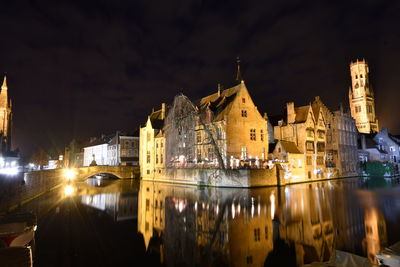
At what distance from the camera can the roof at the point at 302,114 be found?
166 feet

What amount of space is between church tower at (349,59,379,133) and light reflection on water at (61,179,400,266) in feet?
280

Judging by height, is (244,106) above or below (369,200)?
above

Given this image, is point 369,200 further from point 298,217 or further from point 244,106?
point 244,106

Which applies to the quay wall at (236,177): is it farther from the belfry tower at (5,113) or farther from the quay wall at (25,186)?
the belfry tower at (5,113)

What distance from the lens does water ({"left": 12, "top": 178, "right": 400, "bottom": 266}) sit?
37.6 feet

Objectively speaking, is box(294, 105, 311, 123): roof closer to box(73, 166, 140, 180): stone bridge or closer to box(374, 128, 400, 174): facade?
box(374, 128, 400, 174): facade

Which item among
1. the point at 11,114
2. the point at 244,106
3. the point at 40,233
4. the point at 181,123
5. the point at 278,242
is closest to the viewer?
the point at 278,242

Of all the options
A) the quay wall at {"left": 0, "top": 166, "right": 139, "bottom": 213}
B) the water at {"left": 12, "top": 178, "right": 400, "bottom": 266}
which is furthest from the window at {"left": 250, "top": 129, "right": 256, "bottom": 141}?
the quay wall at {"left": 0, "top": 166, "right": 139, "bottom": 213}

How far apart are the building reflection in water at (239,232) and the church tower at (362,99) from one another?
8968 centimetres

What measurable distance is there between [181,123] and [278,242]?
38641 mm

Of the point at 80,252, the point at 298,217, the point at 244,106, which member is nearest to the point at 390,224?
the point at 298,217

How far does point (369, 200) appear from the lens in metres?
25.4

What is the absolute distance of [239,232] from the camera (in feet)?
49.8

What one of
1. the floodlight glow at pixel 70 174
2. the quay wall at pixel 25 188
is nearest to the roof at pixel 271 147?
the quay wall at pixel 25 188
